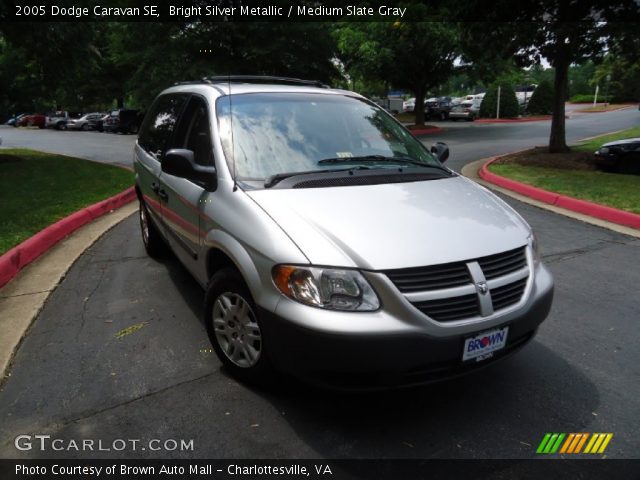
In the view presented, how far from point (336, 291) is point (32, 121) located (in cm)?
5242

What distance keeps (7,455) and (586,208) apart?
774 cm

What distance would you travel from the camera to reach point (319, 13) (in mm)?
23031

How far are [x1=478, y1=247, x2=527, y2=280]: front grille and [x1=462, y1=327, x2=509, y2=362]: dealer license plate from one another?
0.93 ft

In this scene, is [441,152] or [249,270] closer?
[249,270]

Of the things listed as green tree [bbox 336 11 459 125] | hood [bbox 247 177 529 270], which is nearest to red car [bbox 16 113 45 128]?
green tree [bbox 336 11 459 125]

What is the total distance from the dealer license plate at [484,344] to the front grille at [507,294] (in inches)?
5.0

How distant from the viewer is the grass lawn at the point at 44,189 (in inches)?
252

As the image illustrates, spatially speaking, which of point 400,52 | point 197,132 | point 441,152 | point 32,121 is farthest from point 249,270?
point 32,121

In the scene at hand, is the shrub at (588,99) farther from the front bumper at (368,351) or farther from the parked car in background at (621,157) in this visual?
the front bumper at (368,351)

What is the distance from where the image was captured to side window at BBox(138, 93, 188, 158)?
14.4 feet

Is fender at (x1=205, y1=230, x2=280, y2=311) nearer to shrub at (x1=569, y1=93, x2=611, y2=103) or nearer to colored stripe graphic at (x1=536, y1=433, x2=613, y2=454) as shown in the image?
colored stripe graphic at (x1=536, y1=433, x2=613, y2=454)

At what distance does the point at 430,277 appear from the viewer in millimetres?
2436

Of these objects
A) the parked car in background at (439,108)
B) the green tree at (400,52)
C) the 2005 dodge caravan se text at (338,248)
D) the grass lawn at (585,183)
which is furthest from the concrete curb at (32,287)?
the parked car in background at (439,108)

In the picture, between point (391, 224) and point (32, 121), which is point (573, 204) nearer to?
point (391, 224)
